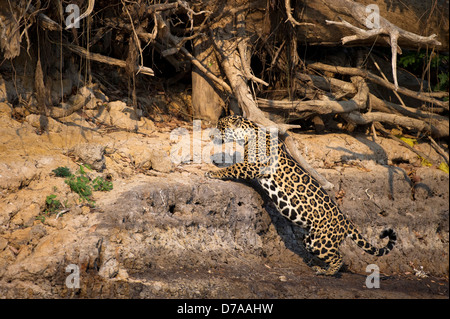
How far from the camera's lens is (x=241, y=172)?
6711mm

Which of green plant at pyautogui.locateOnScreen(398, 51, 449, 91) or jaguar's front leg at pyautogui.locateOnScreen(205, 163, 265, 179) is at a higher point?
green plant at pyautogui.locateOnScreen(398, 51, 449, 91)

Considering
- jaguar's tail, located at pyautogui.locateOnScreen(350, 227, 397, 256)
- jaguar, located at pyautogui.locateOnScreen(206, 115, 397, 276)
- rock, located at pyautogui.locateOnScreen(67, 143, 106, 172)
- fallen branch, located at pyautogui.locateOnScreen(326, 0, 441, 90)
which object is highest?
fallen branch, located at pyautogui.locateOnScreen(326, 0, 441, 90)

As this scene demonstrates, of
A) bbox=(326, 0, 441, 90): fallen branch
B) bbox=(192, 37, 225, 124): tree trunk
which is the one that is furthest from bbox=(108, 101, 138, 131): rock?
bbox=(326, 0, 441, 90): fallen branch

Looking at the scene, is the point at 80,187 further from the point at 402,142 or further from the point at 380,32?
the point at 402,142

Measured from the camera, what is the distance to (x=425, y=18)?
859cm

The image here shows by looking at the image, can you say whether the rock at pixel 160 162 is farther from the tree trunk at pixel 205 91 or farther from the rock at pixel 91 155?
the tree trunk at pixel 205 91

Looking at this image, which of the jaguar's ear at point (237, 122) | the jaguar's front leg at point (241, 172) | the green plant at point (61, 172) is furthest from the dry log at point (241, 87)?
the green plant at point (61, 172)

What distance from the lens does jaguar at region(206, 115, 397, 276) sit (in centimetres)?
659

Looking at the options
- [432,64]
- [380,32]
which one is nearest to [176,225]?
[380,32]

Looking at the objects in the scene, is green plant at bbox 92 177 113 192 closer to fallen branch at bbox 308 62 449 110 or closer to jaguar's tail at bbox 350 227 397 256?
jaguar's tail at bbox 350 227 397 256

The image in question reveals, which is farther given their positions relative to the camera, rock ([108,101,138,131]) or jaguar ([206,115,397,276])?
rock ([108,101,138,131])
